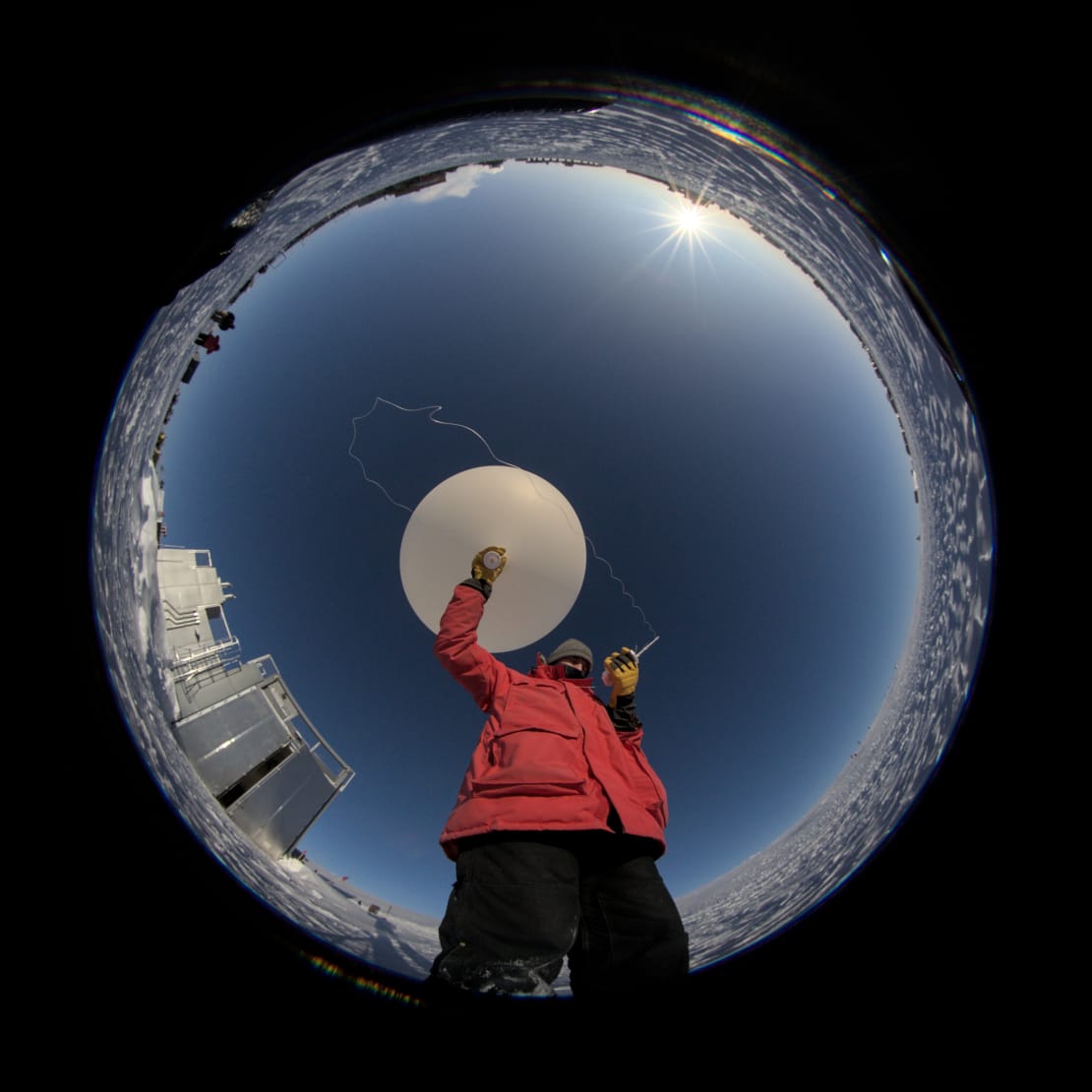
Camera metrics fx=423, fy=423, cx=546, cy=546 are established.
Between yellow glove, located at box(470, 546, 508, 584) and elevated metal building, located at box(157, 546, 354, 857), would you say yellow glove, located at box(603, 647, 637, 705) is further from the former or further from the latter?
elevated metal building, located at box(157, 546, 354, 857)

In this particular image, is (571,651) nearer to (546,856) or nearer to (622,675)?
(622,675)

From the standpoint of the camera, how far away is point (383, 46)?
31.8 inches

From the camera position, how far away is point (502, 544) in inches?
94.3

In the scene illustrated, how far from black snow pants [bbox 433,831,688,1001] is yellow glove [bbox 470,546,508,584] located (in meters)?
1.24

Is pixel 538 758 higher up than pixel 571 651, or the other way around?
pixel 571 651

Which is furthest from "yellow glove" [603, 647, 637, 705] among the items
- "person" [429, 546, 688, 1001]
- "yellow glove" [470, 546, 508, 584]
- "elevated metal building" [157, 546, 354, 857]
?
"elevated metal building" [157, 546, 354, 857]

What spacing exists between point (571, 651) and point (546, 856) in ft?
4.96

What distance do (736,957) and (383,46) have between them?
2.02 metres

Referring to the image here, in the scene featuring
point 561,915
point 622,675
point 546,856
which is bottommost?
point 561,915

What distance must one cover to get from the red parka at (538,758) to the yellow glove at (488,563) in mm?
108

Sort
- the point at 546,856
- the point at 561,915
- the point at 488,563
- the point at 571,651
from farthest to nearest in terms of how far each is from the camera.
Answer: the point at 571,651
the point at 488,563
the point at 546,856
the point at 561,915

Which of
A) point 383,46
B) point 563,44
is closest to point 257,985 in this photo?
point 383,46

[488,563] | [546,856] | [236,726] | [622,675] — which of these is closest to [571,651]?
[622,675]

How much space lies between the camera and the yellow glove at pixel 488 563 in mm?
2381
